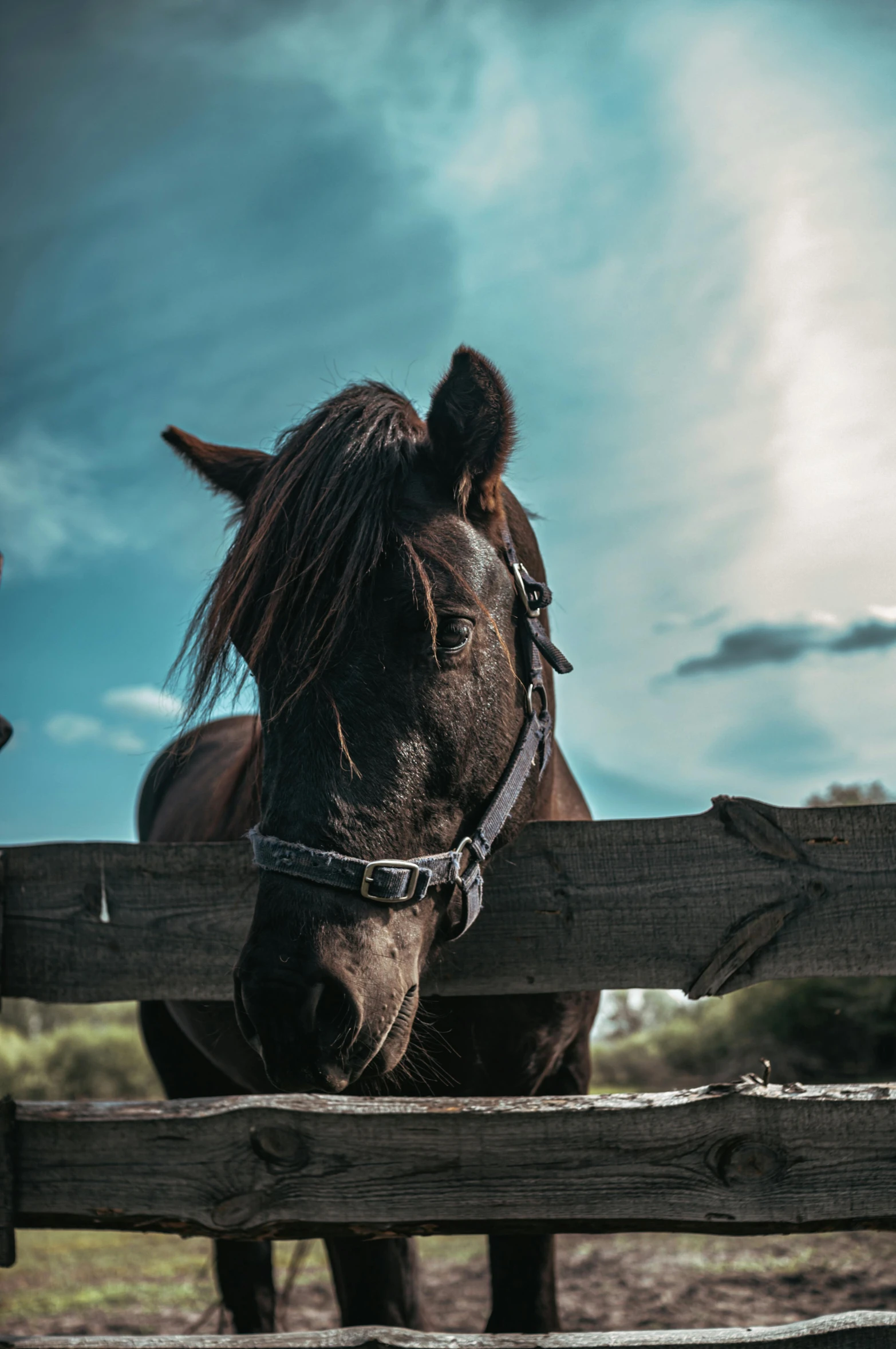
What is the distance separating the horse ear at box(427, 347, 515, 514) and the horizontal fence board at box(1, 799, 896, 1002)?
858 millimetres

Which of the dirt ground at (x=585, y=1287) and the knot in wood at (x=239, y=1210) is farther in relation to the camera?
the dirt ground at (x=585, y=1287)

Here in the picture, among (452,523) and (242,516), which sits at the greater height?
(242,516)

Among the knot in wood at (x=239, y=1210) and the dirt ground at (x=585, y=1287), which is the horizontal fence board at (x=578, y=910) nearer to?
the knot in wood at (x=239, y=1210)

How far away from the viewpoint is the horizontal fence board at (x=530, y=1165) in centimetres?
177

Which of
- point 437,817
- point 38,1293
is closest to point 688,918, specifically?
point 437,817

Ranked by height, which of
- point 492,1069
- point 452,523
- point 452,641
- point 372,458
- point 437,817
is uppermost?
point 372,458

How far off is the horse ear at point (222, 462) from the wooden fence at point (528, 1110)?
1.01 meters

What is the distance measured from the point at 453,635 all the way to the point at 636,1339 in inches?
56.4

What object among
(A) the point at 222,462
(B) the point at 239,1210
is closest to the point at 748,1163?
(B) the point at 239,1210

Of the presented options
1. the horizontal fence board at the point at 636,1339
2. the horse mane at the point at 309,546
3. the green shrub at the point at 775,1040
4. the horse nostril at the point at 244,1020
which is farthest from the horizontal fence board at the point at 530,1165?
the green shrub at the point at 775,1040

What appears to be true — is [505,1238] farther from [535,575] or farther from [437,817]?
[535,575]

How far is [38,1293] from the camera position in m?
5.03

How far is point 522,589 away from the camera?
2.07 metres

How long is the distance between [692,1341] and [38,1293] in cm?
490
